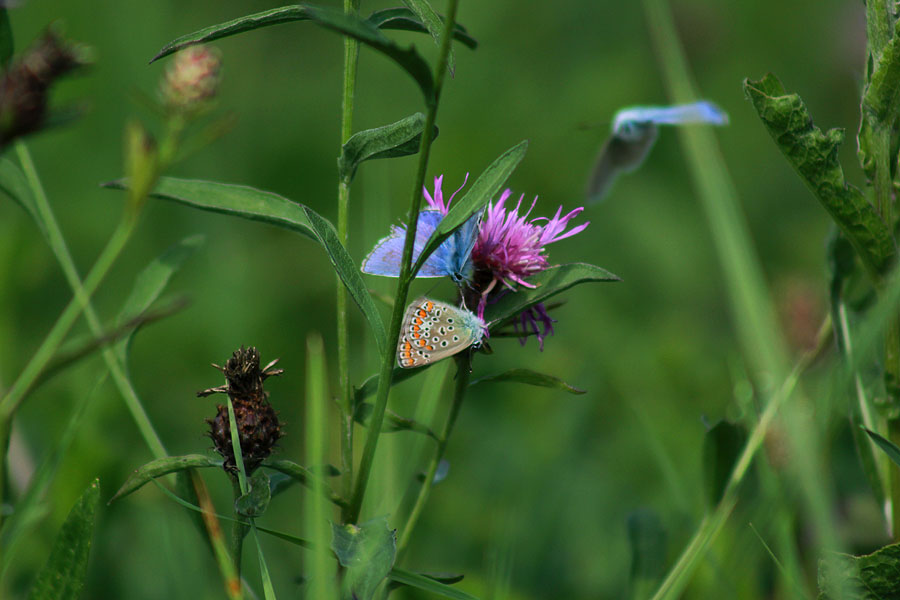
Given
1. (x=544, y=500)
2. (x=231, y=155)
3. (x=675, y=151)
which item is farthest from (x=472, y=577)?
(x=675, y=151)

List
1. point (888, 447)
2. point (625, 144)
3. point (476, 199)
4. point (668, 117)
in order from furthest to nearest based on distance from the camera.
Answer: point (625, 144) → point (668, 117) → point (888, 447) → point (476, 199)

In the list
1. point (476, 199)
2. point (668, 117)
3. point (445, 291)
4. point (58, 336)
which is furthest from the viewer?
point (445, 291)

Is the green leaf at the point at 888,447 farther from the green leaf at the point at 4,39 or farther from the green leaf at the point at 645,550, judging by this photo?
the green leaf at the point at 4,39

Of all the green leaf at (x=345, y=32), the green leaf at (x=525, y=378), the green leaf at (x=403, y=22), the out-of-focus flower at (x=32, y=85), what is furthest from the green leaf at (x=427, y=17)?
the out-of-focus flower at (x=32, y=85)

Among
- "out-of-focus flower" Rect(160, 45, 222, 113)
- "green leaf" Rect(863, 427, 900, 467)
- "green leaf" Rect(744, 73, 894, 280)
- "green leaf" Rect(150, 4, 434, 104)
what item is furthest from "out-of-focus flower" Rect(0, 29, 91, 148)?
"green leaf" Rect(863, 427, 900, 467)

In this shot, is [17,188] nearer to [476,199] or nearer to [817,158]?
[476,199]

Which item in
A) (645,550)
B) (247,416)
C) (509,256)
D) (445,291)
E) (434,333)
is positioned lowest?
(645,550)

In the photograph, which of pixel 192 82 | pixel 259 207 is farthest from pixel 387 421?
pixel 192 82

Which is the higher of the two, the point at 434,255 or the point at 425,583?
the point at 434,255
